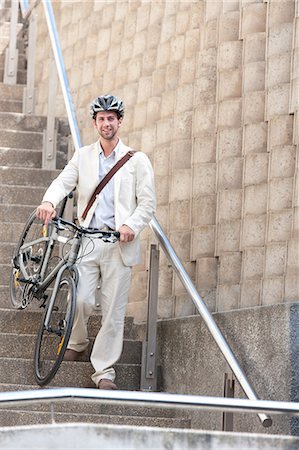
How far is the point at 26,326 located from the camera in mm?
8703

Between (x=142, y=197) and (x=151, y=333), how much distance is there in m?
0.94

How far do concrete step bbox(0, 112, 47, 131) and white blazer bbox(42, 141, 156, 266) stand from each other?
9.65 feet

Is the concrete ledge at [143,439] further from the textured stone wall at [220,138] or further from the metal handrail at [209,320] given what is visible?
the textured stone wall at [220,138]

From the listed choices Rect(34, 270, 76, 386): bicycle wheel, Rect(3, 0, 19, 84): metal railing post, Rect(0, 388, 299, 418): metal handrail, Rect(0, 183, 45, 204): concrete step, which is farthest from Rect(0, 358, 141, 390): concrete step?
Rect(3, 0, 19, 84): metal railing post

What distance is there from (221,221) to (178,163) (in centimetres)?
85

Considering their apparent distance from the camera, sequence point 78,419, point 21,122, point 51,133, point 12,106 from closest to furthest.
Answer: point 78,419, point 51,133, point 21,122, point 12,106

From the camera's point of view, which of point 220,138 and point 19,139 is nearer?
point 220,138

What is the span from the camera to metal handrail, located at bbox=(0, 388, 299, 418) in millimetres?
5012

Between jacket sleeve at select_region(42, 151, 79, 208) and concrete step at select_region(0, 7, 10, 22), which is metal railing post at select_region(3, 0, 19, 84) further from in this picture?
jacket sleeve at select_region(42, 151, 79, 208)

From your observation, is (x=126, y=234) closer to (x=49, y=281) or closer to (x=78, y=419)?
(x=49, y=281)

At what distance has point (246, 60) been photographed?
8664mm

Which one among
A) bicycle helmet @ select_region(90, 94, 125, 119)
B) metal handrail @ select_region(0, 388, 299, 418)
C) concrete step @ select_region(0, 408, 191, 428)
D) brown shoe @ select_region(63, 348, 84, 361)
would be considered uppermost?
bicycle helmet @ select_region(90, 94, 125, 119)

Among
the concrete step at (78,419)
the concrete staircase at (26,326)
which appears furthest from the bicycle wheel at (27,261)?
the concrete step at (78,419)

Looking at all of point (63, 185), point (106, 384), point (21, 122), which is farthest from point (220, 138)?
point (21, 122)
